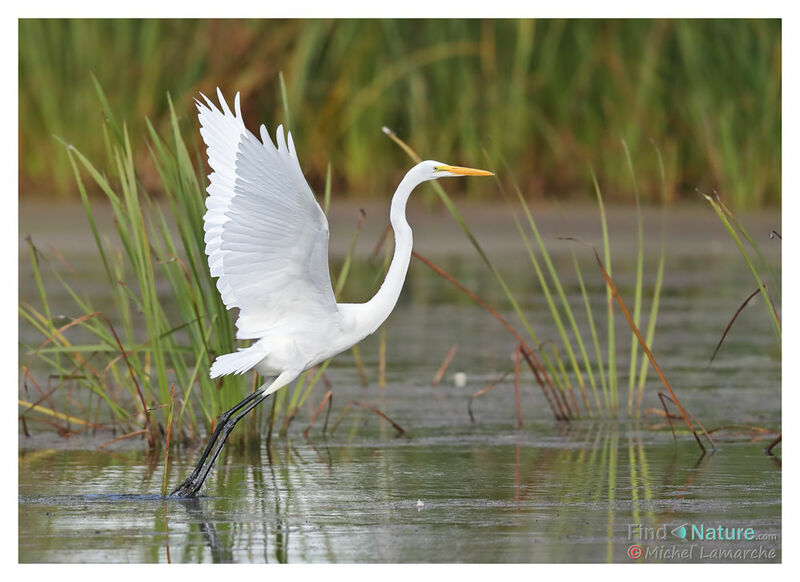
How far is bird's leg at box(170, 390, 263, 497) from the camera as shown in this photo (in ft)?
18.0

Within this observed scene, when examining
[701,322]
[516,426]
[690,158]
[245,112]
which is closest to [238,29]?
[245,112]

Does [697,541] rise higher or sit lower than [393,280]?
lower

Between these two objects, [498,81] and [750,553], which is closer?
[750,553]

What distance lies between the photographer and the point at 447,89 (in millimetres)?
14984

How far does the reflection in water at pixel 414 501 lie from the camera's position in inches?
182

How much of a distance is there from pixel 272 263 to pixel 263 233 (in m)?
0.20

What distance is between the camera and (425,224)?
1483cm

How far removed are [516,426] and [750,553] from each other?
2373mm

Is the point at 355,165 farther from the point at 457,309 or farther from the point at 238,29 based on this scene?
the point at 457,309

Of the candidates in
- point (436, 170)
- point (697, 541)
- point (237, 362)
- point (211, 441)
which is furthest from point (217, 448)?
point (697, 541)

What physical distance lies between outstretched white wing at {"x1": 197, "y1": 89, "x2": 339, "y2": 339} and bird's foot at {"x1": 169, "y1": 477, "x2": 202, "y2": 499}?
2.17ft

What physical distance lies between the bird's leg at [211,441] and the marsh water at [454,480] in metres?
0.10

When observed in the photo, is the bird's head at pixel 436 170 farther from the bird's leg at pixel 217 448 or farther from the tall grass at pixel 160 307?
the bird's leg at pixel 217 448

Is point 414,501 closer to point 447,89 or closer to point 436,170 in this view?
point 436,170
